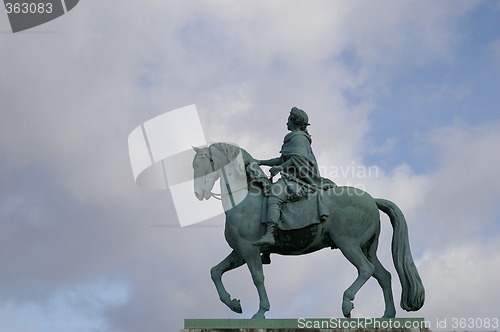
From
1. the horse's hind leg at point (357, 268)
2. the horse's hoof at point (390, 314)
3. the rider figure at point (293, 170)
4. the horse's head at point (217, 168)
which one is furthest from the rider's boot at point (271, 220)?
the horse's hoof at point (390, 314)

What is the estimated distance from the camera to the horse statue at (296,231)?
11953mm

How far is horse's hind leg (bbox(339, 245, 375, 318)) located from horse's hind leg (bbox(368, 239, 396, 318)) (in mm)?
400

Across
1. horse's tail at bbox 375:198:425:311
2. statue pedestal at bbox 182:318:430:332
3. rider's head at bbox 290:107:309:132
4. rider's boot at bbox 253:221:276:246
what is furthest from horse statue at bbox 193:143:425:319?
rider's head at bbox 290:107:309:132

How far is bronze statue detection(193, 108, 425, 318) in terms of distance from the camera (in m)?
12.0

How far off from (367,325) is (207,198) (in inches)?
123

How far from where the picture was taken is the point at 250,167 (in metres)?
12.5

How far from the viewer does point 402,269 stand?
12.0 meters

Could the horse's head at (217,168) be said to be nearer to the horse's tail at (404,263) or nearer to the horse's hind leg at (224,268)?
the horse's hind leg at (224,268)

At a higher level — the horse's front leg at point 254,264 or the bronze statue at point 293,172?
the bronze statue at point 293,172

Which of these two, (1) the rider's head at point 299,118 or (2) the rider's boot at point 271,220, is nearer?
(2) the rider's boot at point 271,220

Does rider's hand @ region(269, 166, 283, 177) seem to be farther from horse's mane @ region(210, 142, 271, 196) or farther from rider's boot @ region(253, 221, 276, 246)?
rider's boot @ region(253, 221, 276, 246)

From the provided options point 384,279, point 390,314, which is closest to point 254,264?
point 384,279

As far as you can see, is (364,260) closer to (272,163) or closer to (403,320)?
(403,320)

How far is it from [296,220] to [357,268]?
116cm
